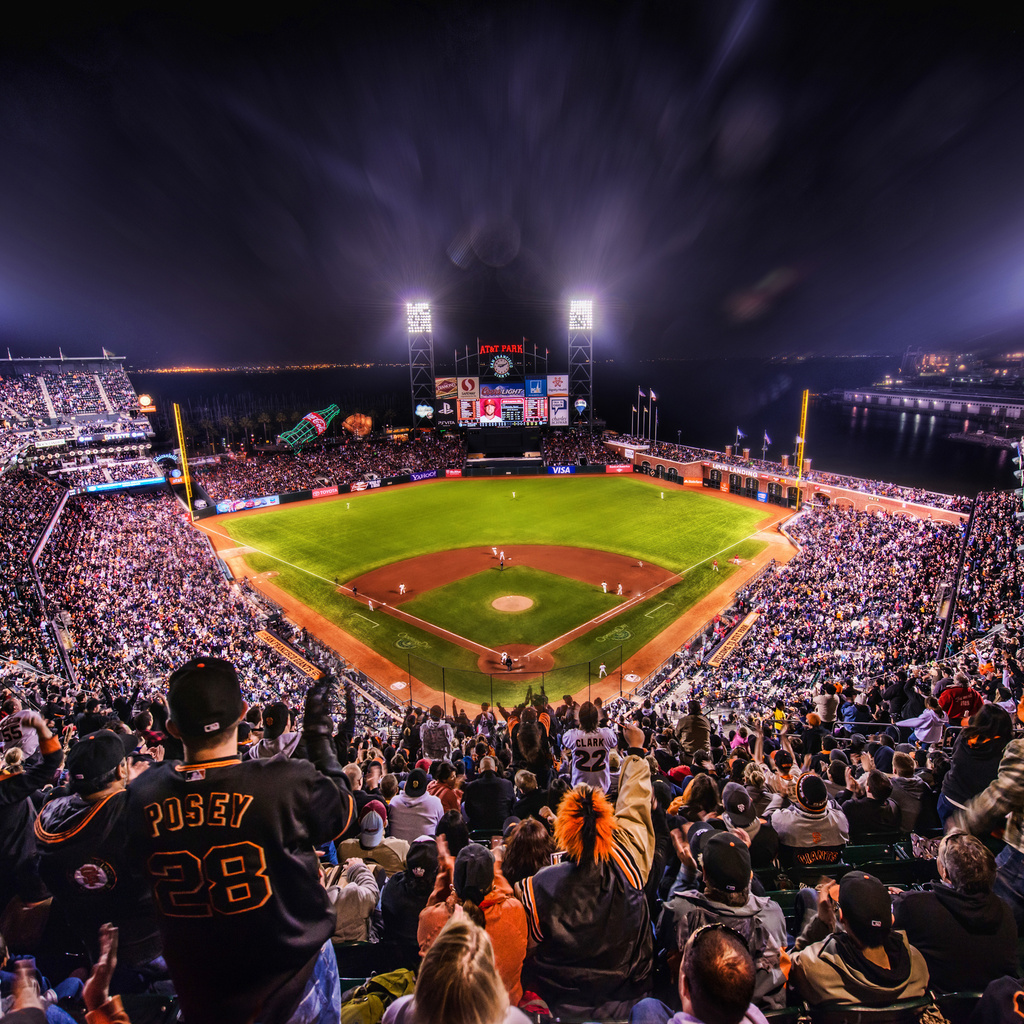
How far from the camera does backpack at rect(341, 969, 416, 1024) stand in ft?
10.0

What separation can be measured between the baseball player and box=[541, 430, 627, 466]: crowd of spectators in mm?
58013

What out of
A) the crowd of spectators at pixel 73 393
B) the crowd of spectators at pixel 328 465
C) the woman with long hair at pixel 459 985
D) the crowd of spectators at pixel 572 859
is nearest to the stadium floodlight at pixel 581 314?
the crowd of spectators at pixel 328 465

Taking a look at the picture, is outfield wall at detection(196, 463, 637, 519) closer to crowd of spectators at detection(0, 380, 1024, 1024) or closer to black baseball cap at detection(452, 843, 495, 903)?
crowd of spectators at detection(0, 380, 1024, 1024)

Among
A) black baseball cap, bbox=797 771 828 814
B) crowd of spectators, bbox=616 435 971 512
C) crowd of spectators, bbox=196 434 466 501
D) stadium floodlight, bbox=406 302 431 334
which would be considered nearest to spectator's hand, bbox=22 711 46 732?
black baseball cap, bbox=797 771 828 814

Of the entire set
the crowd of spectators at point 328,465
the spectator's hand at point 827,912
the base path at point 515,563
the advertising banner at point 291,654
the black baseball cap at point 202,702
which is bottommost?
the base path at point 515,563

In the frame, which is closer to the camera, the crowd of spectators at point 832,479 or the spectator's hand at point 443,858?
the spectator's hand at point 443,858

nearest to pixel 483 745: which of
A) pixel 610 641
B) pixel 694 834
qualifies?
pixel 694 834

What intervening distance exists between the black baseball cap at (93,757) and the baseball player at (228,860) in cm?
103

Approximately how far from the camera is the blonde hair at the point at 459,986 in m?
1.89

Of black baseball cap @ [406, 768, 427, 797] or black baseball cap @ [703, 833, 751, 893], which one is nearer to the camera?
black baseball cap @ [703, 833, 751, 893]

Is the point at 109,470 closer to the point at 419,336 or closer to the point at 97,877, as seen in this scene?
the point at 419,336

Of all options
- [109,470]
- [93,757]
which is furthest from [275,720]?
[109,470]

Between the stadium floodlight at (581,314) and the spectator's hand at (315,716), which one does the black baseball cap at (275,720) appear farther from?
the stadium floodlight at (581,314)

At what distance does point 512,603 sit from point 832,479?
Result: 29.0 metres
